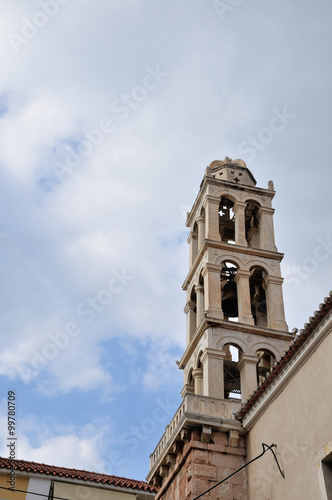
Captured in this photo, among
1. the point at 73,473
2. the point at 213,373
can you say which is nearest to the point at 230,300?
the point at 213,373

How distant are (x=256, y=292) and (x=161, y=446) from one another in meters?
6.62

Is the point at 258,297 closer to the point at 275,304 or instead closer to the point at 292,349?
the point at 275,304

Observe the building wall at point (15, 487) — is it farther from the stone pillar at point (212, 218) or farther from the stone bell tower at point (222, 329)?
the stone pillar at point (212, 218)

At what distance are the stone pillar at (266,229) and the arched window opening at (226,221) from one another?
4.10 ft

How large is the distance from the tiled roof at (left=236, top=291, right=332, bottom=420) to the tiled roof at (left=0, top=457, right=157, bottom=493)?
6.48 metres

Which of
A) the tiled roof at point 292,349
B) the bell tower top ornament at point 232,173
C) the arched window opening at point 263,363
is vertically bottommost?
the tiled roof at point 292,349

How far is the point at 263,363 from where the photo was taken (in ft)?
65.1

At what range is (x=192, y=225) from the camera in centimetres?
2405

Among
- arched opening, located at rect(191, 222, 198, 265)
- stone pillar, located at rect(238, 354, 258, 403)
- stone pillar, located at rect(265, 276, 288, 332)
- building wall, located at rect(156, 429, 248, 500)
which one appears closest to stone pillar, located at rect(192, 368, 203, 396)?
stone pillar, located at rect(238, 354, 258, 403)

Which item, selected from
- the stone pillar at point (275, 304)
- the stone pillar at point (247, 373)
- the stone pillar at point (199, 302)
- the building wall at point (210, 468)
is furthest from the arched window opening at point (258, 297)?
the building wall at point (210, 468)

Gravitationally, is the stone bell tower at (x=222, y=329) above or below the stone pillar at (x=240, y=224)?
below

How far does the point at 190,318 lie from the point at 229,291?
155 cm

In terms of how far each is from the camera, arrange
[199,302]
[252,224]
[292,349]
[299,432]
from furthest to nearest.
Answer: [252,224]
[199,302]
[292,349]
[299,432]

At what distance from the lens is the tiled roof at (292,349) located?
1234cm
